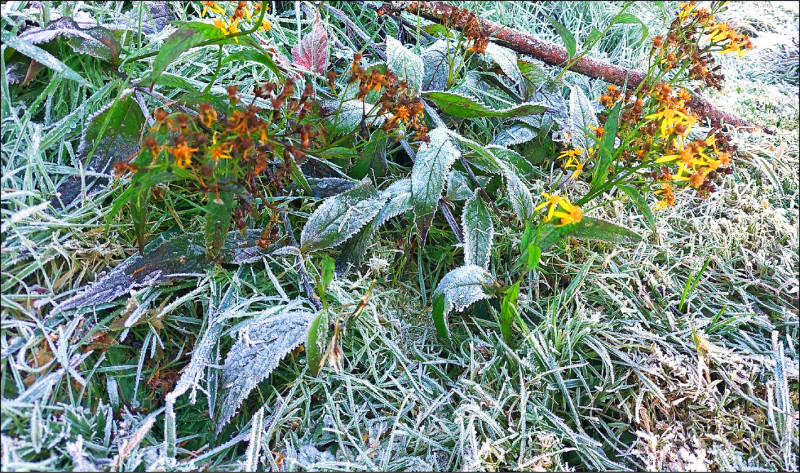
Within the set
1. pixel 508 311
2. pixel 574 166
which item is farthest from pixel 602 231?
pixel 508 311

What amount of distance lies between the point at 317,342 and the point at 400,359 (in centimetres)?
22

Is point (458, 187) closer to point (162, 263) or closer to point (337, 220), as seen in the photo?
point (337, 220)

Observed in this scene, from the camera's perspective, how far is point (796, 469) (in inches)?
45.4

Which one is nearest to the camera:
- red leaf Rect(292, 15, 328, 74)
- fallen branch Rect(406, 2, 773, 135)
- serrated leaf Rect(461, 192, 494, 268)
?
serrated leaf Rect(461, 192, 494, 268)

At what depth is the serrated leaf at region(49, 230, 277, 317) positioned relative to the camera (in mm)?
1149

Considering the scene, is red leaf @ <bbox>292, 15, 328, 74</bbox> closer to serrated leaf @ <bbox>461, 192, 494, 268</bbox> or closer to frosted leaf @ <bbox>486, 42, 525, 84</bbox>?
frosted leaf @ <bbox>486, 42, 525, 84</bbox>

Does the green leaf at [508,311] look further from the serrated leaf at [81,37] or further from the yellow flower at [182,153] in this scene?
the serrated leaf at [81,37]

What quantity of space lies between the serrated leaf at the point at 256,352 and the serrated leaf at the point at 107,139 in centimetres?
49

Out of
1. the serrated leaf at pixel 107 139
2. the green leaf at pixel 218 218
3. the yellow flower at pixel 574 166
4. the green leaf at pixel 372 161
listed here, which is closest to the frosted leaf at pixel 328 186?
the green leaf at pixel 372 161

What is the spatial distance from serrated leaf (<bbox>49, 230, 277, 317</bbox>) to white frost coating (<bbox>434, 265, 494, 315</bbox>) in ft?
1.28

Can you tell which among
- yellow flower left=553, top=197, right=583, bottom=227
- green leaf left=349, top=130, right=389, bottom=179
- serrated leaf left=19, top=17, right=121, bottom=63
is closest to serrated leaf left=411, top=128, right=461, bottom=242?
green leaf left=349, top=130, right=389, bottom=179

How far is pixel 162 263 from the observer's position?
3.97 feet

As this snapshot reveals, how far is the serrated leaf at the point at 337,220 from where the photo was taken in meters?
1.28

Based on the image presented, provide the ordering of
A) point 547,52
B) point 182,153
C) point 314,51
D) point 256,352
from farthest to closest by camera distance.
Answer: point 547,52
point 314,51
point 256,352
point 182,153
